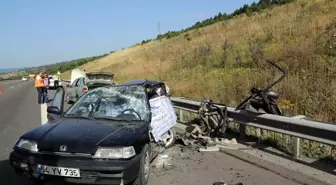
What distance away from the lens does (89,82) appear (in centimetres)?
1731

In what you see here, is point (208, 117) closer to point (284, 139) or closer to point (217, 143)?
point (217, 143)

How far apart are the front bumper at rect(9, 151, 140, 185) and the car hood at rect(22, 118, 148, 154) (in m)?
0.11

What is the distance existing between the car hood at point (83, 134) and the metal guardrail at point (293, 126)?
256cm

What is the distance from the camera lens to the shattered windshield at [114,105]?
19.6 feet

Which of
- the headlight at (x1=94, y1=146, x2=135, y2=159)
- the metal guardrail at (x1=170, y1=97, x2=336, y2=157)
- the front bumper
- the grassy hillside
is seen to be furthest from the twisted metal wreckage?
the front bumper

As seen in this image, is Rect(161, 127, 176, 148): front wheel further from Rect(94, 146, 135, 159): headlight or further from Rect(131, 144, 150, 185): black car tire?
Rect(94, 146, 135, 159): headlight

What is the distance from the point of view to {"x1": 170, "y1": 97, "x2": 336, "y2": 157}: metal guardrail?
18.8ft

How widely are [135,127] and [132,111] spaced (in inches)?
23.9

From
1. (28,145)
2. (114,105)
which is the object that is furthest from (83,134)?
(114,105)

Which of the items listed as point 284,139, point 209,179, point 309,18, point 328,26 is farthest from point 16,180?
point 309,18

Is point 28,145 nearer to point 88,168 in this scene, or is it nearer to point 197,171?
point 88,168

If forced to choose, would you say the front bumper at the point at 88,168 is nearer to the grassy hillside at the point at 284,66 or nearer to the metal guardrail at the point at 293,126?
the metal guardrail at the point at 293,126

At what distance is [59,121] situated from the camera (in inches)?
225

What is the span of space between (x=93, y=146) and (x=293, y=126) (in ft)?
11.5
